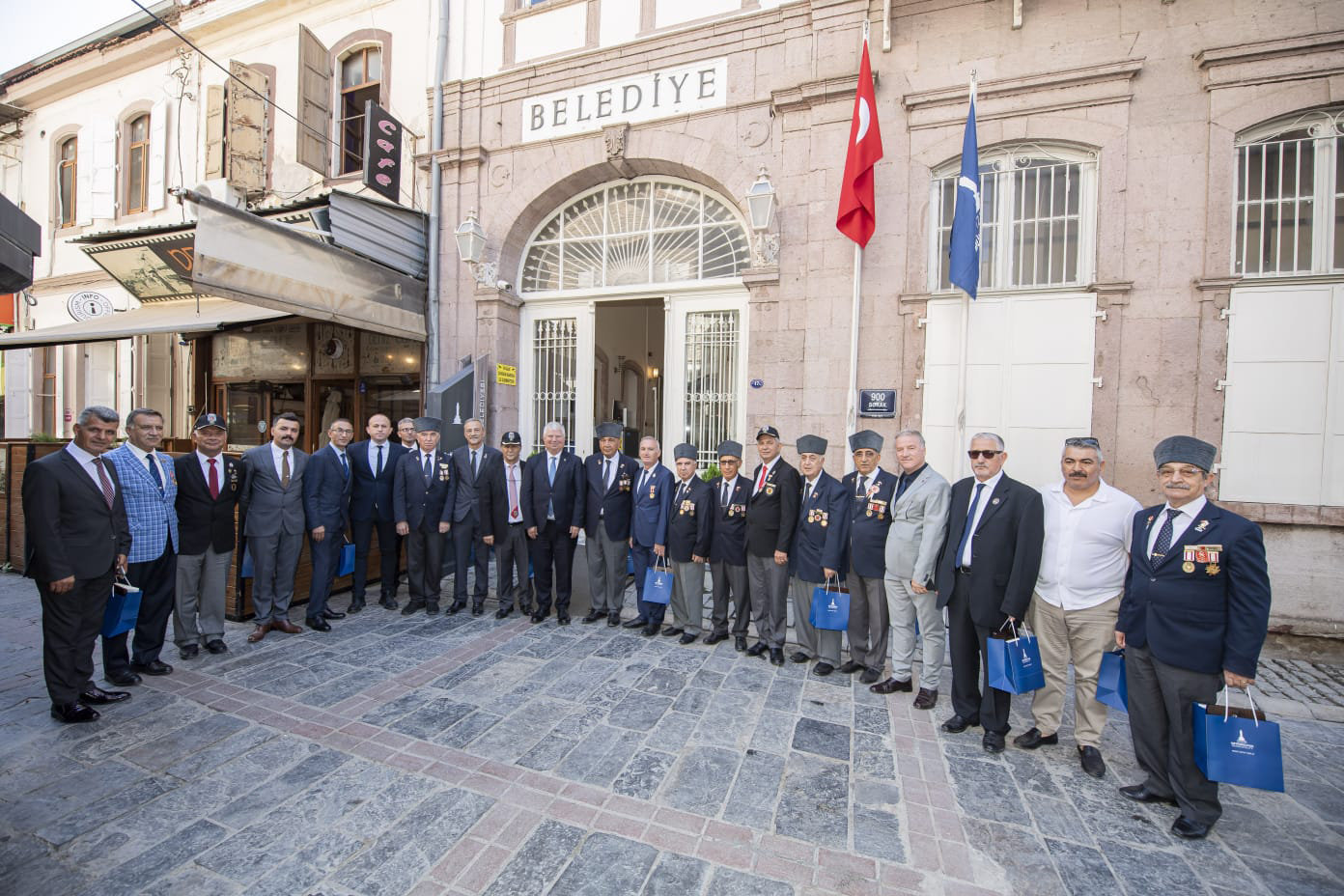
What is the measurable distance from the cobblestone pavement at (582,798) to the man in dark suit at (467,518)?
1.55 metres

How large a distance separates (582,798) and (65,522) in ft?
12.9

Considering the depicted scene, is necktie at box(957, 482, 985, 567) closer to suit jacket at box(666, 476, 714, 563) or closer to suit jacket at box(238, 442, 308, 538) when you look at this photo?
suit jacket at box(666, 476, 714, 563)

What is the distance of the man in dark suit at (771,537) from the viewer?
16.6ft

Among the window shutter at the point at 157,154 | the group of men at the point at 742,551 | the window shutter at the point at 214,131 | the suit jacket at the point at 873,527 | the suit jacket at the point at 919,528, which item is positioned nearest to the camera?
the group of men at the point at 742,551

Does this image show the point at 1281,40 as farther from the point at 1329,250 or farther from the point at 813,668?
the point at 813,668

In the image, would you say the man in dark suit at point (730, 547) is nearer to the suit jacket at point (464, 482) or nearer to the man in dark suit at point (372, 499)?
the suit jacket at point (464, 482)

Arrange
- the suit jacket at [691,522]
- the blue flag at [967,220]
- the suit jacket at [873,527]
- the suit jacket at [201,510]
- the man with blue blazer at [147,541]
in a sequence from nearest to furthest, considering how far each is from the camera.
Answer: the man with blue blazer at [147,541] → the suit jacket at [873,527] → the suit jacket at [201,510] → the suit jacket at [691,522] → the blue flag at [967,220]

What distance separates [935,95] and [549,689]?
24.7ft

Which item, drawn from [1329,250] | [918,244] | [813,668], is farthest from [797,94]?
[813,668]

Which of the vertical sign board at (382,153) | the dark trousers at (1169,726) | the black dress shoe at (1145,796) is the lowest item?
the black dress shoe at (1145,796)

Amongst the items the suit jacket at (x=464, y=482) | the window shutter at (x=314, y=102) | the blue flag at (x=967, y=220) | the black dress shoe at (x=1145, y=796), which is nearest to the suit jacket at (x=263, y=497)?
the suit jacket at (x=464, y=482)

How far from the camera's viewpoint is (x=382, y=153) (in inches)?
336

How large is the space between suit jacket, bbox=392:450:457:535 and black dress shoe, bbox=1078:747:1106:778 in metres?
5.81

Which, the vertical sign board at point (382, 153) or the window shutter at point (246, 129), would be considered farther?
the window shutter at point (246, 129)
